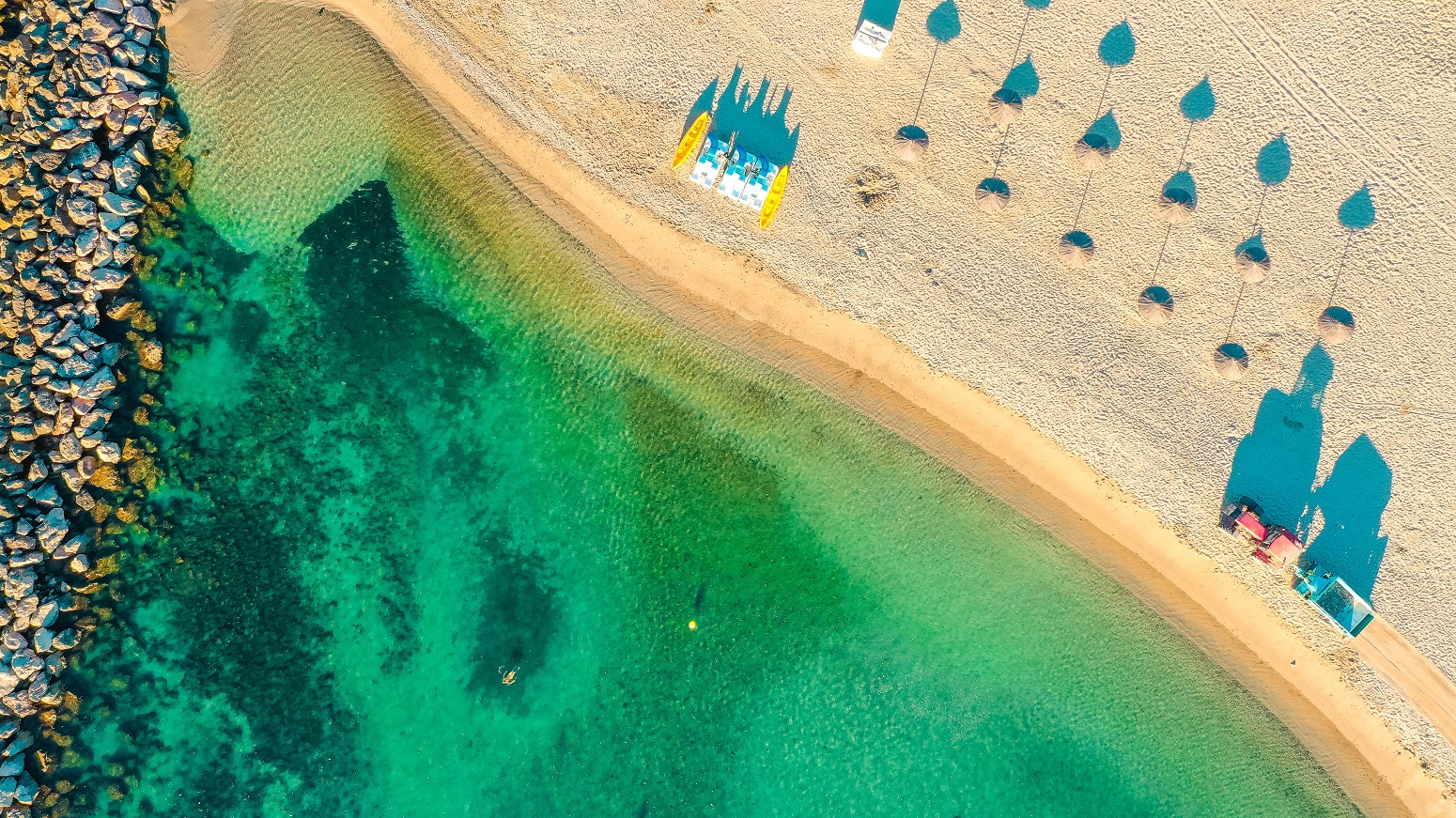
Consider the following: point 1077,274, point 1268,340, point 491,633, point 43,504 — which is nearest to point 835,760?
point 491,633

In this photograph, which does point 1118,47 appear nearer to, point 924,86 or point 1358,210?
point 924,86

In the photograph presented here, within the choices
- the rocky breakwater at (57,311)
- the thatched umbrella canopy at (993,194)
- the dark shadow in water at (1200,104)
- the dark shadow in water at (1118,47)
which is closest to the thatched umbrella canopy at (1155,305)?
the thatched umbrella canopy at (993,194)

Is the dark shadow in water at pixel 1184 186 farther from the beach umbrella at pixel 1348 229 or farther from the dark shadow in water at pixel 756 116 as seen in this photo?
the dark shadow in water at pixel 756 116

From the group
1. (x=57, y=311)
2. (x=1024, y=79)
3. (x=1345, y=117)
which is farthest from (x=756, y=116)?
(x=57, y=311)

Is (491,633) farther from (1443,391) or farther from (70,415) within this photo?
(1443,391)

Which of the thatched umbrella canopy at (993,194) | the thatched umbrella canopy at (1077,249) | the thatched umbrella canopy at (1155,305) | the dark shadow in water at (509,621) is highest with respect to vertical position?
the thatched umbrella canopy at (993,194)
